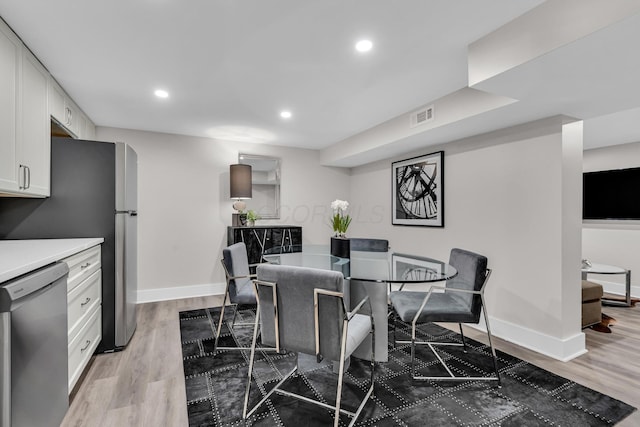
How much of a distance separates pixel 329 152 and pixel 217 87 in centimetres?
262

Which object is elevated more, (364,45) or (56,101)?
(364,45)

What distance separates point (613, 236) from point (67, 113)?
7.40 metres

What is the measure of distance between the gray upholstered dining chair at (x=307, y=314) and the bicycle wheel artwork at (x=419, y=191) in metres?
2.50

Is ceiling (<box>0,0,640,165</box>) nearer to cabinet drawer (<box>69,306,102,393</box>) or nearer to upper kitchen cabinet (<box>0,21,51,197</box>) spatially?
upper kitchen cabinet (<box>0,21,51,197</box>)

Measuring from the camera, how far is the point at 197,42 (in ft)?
6.84

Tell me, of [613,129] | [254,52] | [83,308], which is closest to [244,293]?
[83,308]

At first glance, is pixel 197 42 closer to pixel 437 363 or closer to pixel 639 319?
pixel 437 363

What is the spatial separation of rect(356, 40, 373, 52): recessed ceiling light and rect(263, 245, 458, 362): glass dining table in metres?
1.59

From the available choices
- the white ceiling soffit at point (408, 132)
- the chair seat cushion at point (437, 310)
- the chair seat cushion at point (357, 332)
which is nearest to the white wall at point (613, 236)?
the white ceiling soffit at point (408, 132)

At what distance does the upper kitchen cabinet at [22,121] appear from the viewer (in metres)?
1.92

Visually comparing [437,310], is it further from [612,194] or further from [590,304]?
[612,194]

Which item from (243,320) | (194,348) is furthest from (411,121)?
(194,348)

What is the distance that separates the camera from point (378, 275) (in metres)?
2.21

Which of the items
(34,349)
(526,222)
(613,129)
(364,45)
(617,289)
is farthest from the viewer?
(617,289)
